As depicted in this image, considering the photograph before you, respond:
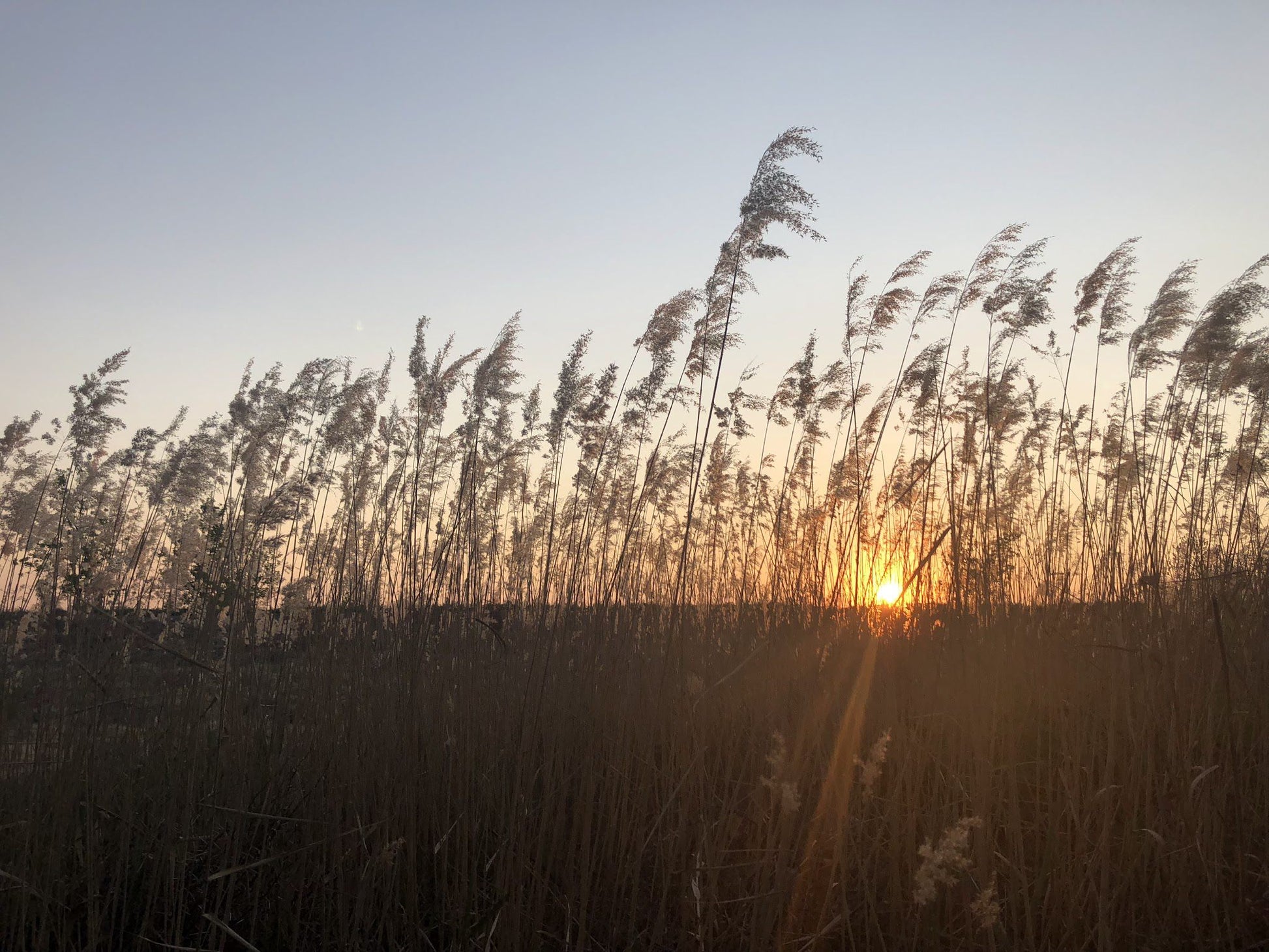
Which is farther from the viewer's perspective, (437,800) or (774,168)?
(774,168)

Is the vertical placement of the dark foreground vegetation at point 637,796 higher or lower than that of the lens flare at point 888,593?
lower

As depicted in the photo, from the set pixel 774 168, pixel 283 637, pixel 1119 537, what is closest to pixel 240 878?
pixel 283 637

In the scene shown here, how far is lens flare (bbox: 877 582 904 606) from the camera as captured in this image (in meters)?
3.99

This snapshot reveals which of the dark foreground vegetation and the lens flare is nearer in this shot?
the dark foreground vegetation

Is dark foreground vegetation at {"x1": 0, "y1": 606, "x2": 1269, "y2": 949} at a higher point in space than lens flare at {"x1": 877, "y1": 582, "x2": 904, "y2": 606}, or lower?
lower

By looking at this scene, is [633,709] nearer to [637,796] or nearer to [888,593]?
[637,796]

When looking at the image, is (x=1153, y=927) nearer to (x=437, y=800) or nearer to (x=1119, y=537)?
(x=437, y=800)

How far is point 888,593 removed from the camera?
164 inches

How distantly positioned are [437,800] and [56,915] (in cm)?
89

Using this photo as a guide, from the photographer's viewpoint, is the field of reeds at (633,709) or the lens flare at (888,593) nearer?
the field of reeds at (633,709)

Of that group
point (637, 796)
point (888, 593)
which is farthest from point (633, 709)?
point (888, 593)

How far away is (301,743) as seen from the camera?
8.27ft

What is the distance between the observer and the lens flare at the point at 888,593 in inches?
157

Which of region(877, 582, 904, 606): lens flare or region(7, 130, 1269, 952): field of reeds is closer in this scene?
region(7, 130, 1269, 952): field of reeds
